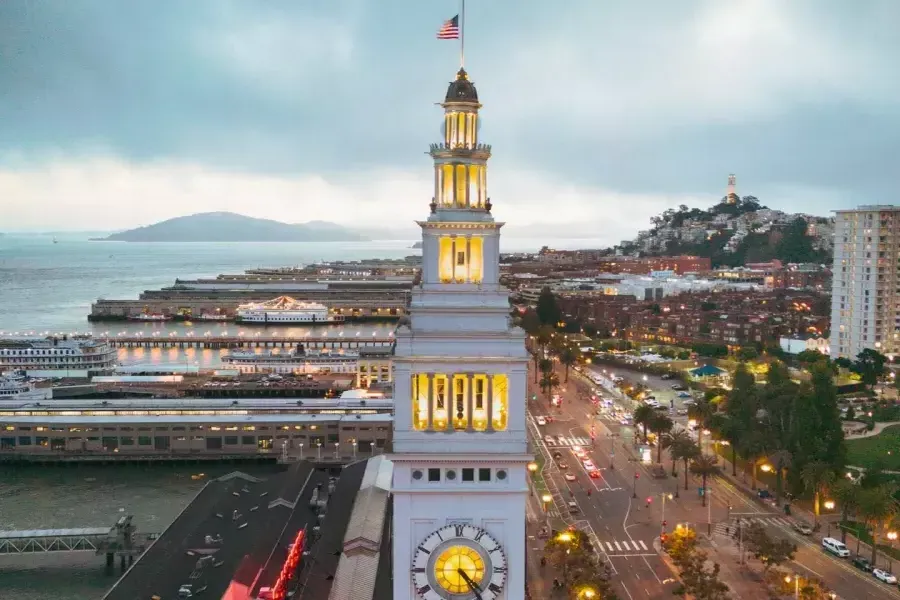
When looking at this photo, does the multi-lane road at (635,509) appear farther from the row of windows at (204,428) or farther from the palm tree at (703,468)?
the row of windows at (204,428)

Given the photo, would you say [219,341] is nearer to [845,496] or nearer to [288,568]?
[288,568]

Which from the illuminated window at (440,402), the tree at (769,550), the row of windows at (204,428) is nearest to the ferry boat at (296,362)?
the row of windows at (204,428)

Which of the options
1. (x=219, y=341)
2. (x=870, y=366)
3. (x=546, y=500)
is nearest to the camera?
(x=546, y=500)

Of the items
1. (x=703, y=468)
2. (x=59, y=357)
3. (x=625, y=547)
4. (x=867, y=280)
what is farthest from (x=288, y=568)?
(x=867, y=280)

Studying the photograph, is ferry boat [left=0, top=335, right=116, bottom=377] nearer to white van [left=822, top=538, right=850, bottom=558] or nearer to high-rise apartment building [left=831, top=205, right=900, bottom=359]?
white van [left=822, top=538, right=850, bottom=558]

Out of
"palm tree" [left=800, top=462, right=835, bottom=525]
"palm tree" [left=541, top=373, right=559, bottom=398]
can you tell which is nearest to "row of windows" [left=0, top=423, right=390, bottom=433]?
"palm tree" [left=541, top=373, right=559, bottom=398]

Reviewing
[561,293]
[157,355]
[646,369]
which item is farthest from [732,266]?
[157,355]
